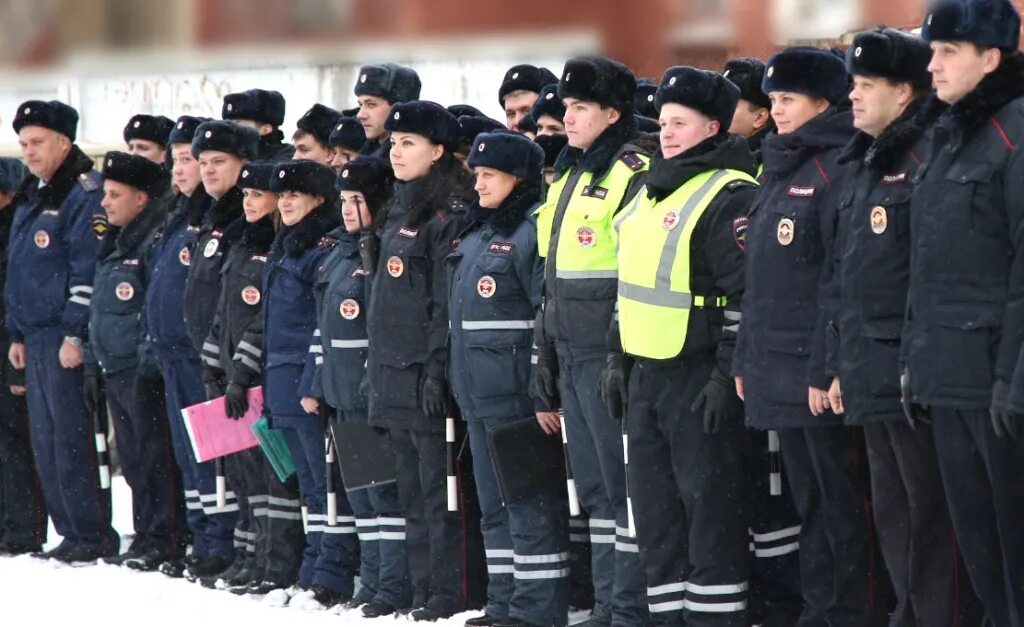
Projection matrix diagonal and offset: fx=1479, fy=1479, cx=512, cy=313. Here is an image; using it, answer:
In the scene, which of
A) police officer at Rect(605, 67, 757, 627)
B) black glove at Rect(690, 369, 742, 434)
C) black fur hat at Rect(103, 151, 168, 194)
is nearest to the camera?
black glove at Rect(690, 369, 742, 434)

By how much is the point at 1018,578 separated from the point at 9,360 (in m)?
7.69

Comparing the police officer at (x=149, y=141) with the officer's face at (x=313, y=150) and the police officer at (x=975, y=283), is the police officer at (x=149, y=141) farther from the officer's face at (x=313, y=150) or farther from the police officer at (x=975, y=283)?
the police officer at (x=975, y=283)

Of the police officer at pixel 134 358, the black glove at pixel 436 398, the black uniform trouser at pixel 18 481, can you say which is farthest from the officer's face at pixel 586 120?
the black uniform trouser at pixel 18 481

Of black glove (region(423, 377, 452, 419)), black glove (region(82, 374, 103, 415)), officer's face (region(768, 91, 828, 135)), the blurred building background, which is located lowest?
black glove (region(82, 374, 103, 415))

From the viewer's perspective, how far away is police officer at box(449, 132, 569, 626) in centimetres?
641

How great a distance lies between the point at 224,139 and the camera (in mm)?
8570

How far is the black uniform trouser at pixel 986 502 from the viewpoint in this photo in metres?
4.07

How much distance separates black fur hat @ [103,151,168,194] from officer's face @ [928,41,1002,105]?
620cm

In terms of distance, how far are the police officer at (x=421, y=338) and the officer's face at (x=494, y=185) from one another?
335 millimetres

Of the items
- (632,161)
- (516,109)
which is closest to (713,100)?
(632,161)

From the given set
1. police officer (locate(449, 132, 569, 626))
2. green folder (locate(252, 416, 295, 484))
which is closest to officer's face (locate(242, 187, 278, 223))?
green folder (locate(252, 416, 295, 484))

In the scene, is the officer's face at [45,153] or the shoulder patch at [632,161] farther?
the officer's face at [45,153]

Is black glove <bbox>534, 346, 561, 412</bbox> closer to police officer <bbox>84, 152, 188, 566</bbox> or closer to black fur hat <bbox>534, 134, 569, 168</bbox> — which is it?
black fur hat <bbox>534, 134, 569, 168</bbox>

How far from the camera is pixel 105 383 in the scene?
9.29 meters
